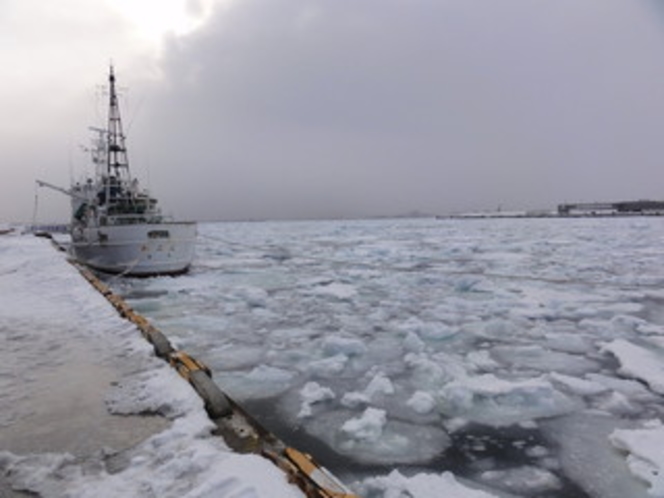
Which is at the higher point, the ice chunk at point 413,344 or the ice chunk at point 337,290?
the ice chunk at point 413,344

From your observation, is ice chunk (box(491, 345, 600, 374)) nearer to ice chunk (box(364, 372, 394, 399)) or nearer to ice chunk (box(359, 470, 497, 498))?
ice chunk (box(364, 372, 394, 399))

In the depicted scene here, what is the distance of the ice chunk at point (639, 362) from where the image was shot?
545 centimetres

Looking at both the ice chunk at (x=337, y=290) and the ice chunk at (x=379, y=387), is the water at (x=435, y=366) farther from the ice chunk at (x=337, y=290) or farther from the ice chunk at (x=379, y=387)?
the ice chunk at (x=337, y=290)

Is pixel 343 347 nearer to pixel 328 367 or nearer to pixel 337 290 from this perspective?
pixel 328 367

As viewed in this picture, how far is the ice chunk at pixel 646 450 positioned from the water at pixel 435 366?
13cm

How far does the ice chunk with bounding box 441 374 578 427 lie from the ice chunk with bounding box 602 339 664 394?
1.16 meters

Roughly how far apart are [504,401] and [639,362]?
238 centimetres

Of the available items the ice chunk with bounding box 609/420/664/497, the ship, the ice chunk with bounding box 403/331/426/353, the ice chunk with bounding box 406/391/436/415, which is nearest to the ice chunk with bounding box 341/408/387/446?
the ice chunk with bounding box 406/391/436/415

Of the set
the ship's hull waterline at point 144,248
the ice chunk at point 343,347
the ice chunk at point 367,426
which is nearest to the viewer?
the ice chunk at point 367,426

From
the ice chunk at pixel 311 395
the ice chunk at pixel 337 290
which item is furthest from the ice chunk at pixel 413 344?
the ice chunk at pixel 337 290

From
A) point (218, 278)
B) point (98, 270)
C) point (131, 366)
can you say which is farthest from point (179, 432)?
point (98, 270)

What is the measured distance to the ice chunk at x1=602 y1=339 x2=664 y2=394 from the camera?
545 centimetres

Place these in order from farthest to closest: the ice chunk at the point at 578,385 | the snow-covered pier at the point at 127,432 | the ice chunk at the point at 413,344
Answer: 1. the ice chunk at the point at 413,344
2. the ice chunk at the point at 578,385
3. the snow-covered pier at the point at 127,432

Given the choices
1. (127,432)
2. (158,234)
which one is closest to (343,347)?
(127,432)
